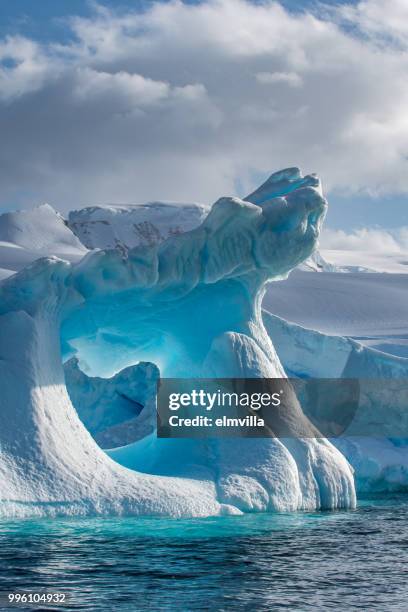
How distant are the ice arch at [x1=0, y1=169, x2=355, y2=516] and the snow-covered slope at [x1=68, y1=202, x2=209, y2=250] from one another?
41585mm

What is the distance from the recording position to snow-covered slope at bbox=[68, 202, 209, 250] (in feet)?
182

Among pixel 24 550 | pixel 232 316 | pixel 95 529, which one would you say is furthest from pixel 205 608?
pixel 232 316

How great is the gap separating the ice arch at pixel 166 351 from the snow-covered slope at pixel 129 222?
41.6 m

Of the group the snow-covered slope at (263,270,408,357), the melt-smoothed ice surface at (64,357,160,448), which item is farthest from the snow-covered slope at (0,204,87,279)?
the melt-smoothed ice surface at (64,357,160,448)

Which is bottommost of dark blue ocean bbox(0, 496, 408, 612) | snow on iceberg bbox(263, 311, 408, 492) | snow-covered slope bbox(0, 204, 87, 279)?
dark blue ocean bbox(0, 496, 408, 612)

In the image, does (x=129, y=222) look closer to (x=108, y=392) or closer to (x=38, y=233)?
(x=38, y=233)

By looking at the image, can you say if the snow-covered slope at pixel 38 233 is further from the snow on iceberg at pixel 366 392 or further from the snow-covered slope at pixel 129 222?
the snow on iceberg at pixel 366 392

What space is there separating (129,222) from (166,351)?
145 feet

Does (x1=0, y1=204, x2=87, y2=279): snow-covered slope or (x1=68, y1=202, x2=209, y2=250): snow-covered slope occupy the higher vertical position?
(x1=68, y1=202, x2=209, y2=250): snow-covered slope

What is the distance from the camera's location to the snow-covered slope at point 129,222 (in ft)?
182

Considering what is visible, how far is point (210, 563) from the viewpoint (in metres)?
8.00

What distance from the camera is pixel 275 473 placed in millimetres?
11398

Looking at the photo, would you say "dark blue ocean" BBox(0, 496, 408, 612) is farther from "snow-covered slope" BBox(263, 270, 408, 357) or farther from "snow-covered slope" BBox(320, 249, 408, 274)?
"snow-covered slope" BBox(320, 249, 408, 274)

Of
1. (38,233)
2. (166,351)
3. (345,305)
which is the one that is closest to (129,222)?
(38,233)
